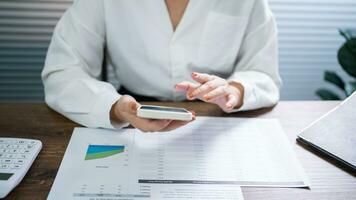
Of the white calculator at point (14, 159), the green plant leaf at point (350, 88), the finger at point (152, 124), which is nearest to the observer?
the white calculator at point (14, 159)

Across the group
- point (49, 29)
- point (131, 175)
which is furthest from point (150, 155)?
point (49, 29)

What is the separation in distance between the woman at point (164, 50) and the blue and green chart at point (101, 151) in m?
0.13

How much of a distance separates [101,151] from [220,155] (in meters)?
0.23

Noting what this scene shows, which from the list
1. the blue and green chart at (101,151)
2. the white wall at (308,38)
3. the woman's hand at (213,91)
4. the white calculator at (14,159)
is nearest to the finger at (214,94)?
the woman's hand at (213,91)

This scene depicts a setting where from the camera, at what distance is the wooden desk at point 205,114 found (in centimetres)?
64

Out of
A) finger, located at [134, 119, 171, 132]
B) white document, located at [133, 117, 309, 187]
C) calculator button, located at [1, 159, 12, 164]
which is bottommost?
white document, located at [133, 117, 309, 187]

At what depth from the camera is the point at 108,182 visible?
64 centimetres

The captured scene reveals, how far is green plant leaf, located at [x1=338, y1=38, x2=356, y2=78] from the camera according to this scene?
1407mm

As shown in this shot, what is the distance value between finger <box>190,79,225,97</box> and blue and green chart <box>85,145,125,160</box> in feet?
0.62

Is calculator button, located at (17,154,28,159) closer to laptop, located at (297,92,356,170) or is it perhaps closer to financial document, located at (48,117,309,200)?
financial document, located at (48,117,309,200)

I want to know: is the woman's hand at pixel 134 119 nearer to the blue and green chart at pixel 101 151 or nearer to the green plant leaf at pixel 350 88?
the blue and green chart at pixel 101 151

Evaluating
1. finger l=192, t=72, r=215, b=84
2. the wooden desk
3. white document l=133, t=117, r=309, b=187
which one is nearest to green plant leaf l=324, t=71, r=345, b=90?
the wooden desk

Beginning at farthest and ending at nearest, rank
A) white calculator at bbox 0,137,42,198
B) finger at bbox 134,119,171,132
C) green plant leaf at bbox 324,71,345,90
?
1. green plant leaf at bbox 324,71,345,90
2. finger at bbox 134,119,171,132
3. white calculator at bbox 0,137,42,198

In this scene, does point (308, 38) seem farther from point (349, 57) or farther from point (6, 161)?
point (6, 161)
